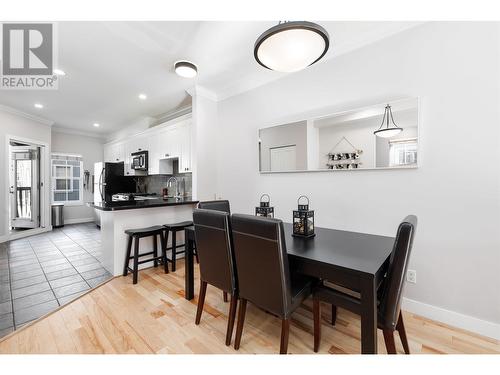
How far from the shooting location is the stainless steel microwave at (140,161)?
15.4ft

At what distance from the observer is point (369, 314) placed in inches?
45.0

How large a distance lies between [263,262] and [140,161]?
4392 millimetres

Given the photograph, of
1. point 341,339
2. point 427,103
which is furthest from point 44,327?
point 427,103

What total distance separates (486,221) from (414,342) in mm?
1075

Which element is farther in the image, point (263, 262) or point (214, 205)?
point (214, 205)

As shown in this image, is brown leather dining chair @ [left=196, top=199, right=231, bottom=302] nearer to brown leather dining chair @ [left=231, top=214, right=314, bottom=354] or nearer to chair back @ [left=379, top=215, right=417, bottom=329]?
brown leather dining chair @ [left=231, top=214, right=314, bottom=354]

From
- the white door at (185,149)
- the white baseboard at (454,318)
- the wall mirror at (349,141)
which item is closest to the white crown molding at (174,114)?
the white door at (185,149)

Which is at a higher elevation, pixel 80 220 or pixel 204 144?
pixel 204 144

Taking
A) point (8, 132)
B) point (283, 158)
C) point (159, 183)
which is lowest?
point (159, 183)

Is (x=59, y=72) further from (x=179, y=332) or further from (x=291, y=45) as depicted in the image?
(x=179, y=332)

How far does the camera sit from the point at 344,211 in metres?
2.33

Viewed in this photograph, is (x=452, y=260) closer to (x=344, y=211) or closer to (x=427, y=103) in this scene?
(x=344, y=211)

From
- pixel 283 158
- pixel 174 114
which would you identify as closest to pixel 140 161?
pixel 174 114

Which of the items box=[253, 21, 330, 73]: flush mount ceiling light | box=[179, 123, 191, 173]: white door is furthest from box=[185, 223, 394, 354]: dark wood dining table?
box=[179, 123, 191, 173]: white door
